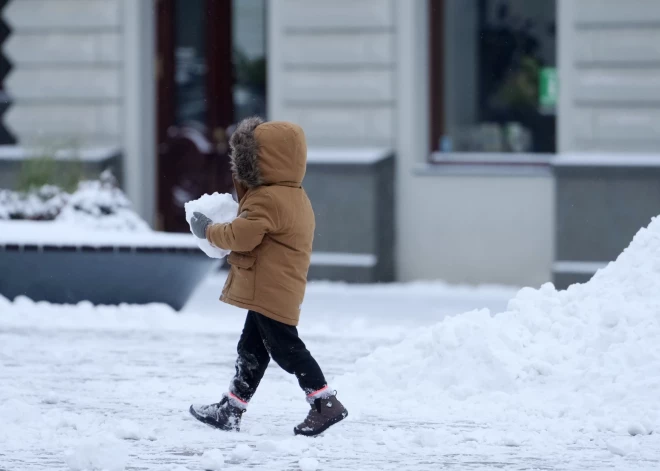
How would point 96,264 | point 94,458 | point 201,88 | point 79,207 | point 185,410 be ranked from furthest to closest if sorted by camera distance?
point 201,88
point 79,207
point 96,264
point 185,410
point 94,458

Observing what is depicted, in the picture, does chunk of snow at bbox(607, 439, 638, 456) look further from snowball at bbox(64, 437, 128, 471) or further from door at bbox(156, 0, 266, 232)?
door at bbox(156, 0, 266, 232)

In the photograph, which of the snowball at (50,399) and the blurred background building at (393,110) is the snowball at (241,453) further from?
the blurred background building at (393,110)

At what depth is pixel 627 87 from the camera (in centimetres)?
1109

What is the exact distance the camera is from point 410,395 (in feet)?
21.7

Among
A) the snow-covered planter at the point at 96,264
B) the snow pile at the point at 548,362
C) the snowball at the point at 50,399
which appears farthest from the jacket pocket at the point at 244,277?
the snow-covered planter at the point at 96,264

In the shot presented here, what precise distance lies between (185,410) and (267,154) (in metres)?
1.46

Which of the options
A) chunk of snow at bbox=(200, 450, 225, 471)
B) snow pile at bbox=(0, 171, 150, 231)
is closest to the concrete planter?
snow pile at bbox=(0, 171, 150, 231)

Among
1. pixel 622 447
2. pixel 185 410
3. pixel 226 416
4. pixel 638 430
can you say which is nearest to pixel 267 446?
pixel 226 416

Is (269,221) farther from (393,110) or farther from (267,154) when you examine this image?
(393,110)

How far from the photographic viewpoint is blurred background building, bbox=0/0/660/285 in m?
11.1

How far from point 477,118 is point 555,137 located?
30.5 inches

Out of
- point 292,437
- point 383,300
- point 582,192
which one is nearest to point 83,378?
point 292,437

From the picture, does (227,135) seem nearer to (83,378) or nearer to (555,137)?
(555,137)

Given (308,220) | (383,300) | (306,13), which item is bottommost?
(383,300)
